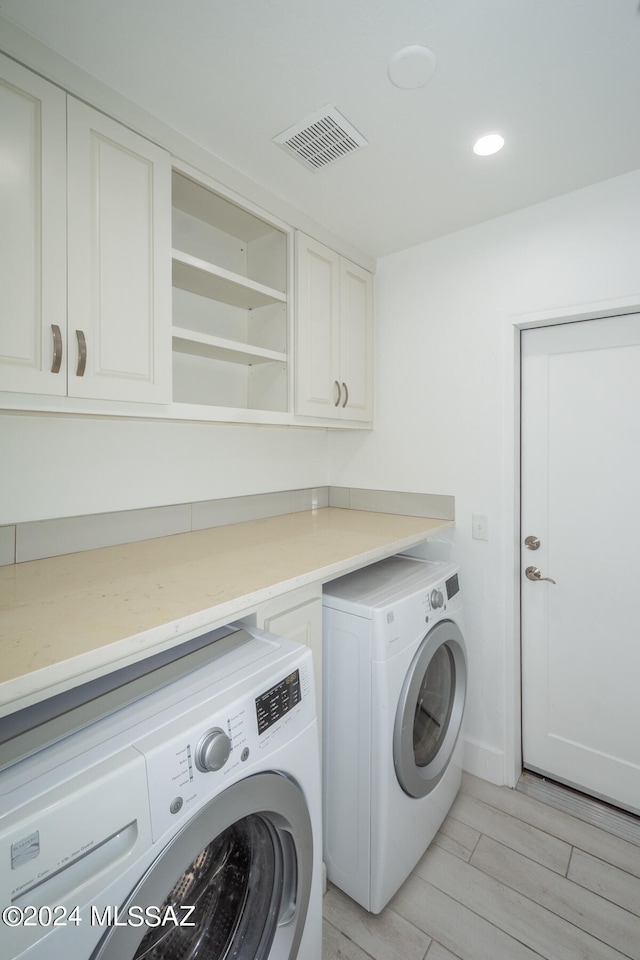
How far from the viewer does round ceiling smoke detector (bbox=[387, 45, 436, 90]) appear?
114 centimetres

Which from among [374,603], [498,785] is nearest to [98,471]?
[374,603]

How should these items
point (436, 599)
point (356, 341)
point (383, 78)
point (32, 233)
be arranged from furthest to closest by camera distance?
1. point (356, 341)
2. point (436, 599)
3. point (383, 78)
4. point (32, 233)

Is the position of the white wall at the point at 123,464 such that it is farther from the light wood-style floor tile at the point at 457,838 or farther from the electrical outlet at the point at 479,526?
the light wood-style floor tile at the point at 457,838

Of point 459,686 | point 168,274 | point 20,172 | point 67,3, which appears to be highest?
point 67,3

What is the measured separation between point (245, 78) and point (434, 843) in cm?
262

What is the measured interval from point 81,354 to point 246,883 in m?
1.36

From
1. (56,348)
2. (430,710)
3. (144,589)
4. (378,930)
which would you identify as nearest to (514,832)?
(430,710)

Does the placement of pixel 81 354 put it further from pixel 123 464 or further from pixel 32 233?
pixel 123 464

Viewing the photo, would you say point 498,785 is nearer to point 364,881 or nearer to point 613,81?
point 364,881

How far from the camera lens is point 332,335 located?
6.82 feet

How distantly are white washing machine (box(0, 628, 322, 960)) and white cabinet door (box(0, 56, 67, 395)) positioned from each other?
0.80 meters

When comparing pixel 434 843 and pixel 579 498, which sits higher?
pixel 579 498

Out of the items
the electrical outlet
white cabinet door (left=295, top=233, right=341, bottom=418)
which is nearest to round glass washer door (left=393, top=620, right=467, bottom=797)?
the electrical outlet

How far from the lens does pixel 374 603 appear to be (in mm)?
1411
